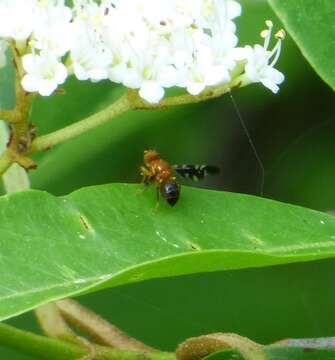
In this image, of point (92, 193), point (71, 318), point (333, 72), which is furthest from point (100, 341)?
point (333, 72)

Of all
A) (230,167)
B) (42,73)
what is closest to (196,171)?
(42,73)

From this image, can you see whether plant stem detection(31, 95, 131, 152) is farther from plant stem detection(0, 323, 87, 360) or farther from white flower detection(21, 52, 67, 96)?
plant stem detection(0, 323, 87, 360)

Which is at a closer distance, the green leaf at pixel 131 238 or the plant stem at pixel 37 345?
the green leaf at pixel 131 238

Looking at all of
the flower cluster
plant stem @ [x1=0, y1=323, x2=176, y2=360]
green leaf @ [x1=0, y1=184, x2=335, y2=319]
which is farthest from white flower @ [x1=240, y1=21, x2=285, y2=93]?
plant stem @ [x1=0, y1=323, x2=176, y2=360]

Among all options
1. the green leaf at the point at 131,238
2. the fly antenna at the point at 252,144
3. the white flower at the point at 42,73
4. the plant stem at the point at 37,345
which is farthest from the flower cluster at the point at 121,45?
the fly antenna at the point at 252,144

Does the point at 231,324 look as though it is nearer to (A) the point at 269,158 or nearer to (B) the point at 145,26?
(A) the point at 269,158

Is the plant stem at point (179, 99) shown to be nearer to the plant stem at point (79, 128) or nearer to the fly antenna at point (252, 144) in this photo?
the plant stem at point (79, 128)
